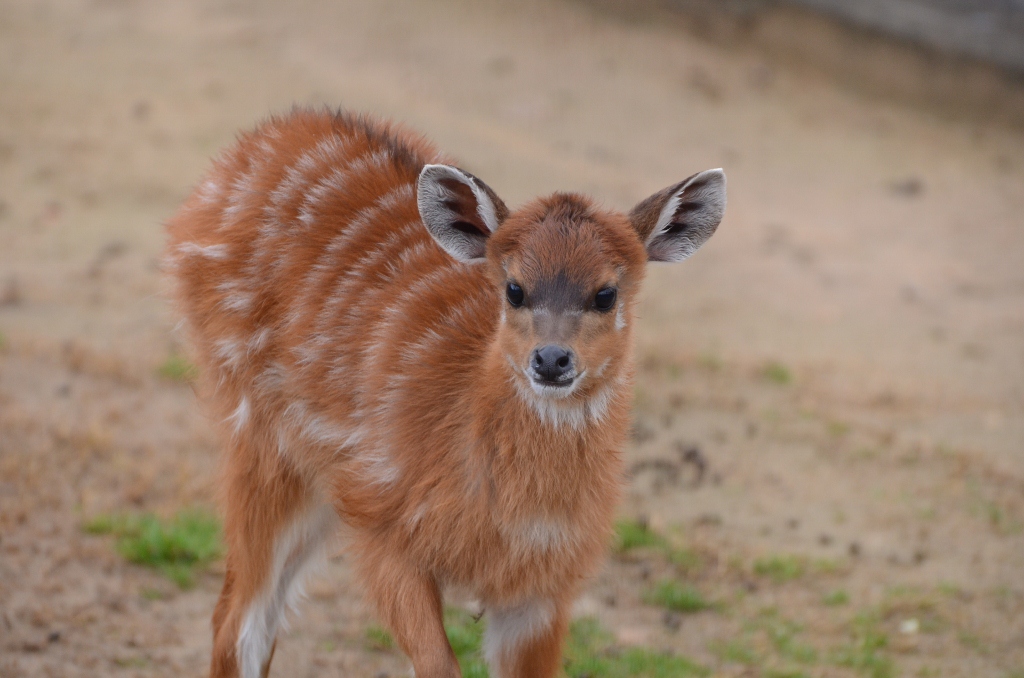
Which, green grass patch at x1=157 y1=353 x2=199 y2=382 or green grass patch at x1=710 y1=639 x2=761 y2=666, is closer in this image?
green grass patch at x1=710 y1=639 x2=761 y2=666

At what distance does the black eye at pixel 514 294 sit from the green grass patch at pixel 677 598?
214 cm

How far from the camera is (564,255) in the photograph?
383 cm

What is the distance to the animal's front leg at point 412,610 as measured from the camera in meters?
3.83

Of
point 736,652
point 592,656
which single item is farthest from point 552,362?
point 736,652

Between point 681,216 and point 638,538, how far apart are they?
7.21 feet

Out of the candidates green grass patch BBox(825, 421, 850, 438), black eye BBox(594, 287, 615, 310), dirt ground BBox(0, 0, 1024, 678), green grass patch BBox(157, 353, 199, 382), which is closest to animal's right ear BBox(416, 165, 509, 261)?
black eye BBox(594, 287, 615, 310)

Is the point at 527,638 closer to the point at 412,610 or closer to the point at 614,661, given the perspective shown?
the point at 412,610

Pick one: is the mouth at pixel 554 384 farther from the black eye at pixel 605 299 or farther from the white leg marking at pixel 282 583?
the white leg marking at pixel 282 583

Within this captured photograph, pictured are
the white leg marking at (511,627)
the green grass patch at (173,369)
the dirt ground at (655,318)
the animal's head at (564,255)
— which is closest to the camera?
the animal's head at (564,255)

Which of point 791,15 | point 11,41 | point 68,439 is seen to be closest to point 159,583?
point 68,439

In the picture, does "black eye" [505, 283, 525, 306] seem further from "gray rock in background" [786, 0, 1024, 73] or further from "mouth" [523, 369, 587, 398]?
"gray rock in background" [786, 0, 1024, 73]

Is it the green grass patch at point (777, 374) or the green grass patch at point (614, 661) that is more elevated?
the green grass patch at point (777, 374)

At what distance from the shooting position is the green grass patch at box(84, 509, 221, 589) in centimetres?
527

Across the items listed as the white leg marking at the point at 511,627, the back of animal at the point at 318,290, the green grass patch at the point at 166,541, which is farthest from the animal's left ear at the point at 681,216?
the green grass patch at the point at 166,541
